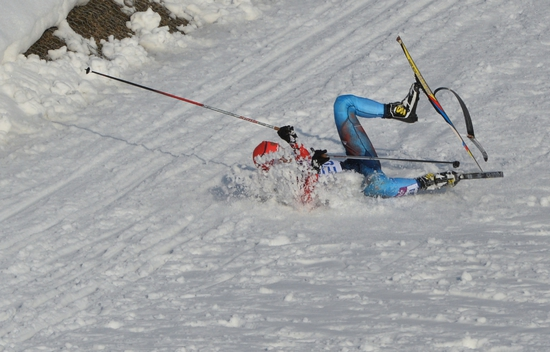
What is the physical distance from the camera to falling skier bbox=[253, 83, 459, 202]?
822 cm

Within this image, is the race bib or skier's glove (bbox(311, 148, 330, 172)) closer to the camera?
skier's glove (bbox(311, 148, 330, 172))

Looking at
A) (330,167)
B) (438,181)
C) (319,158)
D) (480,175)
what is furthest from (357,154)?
(480,175)

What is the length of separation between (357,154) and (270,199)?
2.93 ft

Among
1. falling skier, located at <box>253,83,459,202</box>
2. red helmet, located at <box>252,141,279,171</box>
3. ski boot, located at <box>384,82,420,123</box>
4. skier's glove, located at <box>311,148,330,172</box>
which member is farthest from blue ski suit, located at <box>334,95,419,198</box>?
red helmet, located at <box>252,141,279,171</box>

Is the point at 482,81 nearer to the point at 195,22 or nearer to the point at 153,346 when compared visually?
the point at 195,22

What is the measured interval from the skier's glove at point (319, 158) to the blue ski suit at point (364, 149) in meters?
0.42

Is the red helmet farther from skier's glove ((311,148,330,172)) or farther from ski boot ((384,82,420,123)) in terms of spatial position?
ski boot ((384,82,420,123))

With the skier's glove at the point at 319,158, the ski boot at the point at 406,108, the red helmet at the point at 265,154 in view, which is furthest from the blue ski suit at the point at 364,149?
the red helmet at the point at 265,154

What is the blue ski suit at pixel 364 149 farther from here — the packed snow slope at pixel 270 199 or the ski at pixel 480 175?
the ski at pixel 480 175

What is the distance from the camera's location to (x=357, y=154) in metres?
Answer: 8.50

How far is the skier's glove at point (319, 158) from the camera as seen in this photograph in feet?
26.6

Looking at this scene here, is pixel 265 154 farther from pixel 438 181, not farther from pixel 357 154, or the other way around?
pixel 438 181

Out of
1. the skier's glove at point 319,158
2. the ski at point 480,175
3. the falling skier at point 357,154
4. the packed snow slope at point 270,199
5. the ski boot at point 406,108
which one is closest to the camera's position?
the packed snow slope at point 270,199

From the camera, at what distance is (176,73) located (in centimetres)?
1144
